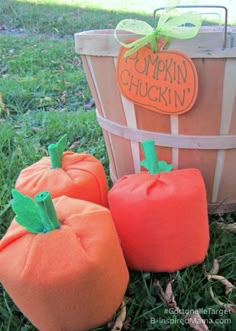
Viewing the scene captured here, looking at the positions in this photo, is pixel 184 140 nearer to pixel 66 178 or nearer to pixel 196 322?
pixel 66 178

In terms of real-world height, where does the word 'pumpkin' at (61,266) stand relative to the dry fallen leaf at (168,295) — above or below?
above

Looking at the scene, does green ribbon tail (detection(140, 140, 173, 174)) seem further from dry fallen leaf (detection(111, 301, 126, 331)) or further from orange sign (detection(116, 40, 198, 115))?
dry fallen leaf (detection(111, 301, 126, 331))

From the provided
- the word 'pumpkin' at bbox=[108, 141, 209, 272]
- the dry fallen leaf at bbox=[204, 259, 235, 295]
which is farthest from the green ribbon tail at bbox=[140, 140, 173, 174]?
the dry fallen leaf at bbox=[204, 259, 235, 295]

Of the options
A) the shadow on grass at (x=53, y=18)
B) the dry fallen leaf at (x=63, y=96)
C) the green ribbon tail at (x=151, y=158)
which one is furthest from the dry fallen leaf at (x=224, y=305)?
the shadow on grass at (x=53, y=18)

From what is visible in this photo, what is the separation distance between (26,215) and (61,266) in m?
0.12

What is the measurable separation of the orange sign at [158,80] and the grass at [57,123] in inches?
14.1

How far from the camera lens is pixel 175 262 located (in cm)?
91

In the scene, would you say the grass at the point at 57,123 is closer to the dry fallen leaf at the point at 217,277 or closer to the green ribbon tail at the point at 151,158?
the dry fallen leaf at the point at 217,277

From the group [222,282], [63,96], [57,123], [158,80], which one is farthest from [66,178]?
[63,96]

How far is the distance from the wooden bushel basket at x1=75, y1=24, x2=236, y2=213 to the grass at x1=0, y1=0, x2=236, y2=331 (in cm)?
16

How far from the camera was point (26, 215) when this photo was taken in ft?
2.48

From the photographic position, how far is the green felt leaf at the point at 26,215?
753 mm

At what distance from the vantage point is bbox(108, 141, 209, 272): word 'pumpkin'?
0.87 metres

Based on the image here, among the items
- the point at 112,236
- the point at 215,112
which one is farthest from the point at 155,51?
the point at 112,236
